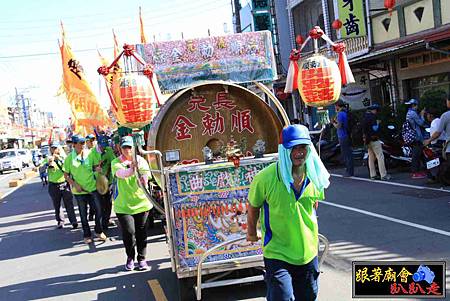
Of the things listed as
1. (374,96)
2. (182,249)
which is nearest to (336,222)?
(182,249)

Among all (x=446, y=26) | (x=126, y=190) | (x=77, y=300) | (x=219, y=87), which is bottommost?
(x=77, y=300)

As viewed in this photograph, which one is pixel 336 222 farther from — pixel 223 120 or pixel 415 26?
pixel 415 26

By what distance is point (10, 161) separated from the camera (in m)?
40.9

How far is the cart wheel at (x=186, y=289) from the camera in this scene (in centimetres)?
529

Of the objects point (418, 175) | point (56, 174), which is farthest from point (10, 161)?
point (418, 175)

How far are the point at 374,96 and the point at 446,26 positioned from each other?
5009mm

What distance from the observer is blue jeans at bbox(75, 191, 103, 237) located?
903 centimetres

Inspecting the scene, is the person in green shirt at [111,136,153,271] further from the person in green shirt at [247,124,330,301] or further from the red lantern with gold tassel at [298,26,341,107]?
the person in green shirt at [247,124,330,301]

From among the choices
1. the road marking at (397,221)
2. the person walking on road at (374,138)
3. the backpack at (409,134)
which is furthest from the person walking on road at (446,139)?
the road marking at (397,221)

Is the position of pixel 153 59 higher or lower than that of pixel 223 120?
higher

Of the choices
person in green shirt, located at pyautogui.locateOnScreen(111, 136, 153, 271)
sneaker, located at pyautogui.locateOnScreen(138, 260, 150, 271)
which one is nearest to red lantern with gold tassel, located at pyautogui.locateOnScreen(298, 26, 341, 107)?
person in green shirt, located at pyautogui.locateOnScreen(111, 136, 153, 271)

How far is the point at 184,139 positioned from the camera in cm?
605

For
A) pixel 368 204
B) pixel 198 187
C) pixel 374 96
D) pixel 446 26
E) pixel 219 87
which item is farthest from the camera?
pixel 374 96

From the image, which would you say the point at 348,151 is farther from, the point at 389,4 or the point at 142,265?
the point at 142,265
